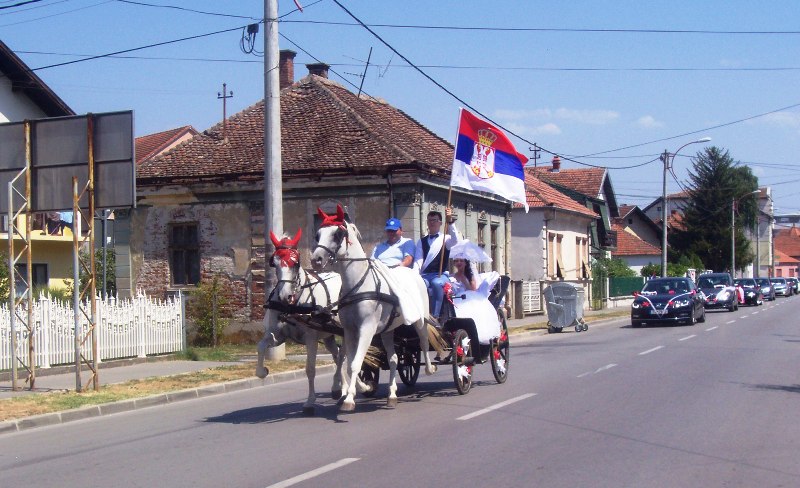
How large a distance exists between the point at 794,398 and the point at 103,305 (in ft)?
41.9

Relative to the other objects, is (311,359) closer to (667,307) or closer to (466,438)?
(466,438)

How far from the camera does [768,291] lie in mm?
67125

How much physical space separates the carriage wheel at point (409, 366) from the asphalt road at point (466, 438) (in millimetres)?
229

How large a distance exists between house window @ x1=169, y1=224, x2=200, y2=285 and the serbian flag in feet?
51.9

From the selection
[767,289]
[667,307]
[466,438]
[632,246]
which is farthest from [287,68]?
[632,246]

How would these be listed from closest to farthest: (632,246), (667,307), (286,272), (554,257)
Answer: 1. (286,272)
2. (667,307)
3. (554,257)
4. (632,246)

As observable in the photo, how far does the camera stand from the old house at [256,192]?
2706cm

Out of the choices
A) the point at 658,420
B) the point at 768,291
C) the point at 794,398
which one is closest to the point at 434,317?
the point at 658,420

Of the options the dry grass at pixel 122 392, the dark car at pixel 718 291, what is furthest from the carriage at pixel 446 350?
the dark car at pixel 718 291

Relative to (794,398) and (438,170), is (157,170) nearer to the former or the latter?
(438,170)

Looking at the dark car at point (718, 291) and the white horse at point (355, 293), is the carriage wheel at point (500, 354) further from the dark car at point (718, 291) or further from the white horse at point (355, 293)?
the dark car at point (718, 291)

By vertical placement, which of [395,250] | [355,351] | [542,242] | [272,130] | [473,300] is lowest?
[355,351]

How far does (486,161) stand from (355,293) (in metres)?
4.61

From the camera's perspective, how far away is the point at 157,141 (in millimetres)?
57344
